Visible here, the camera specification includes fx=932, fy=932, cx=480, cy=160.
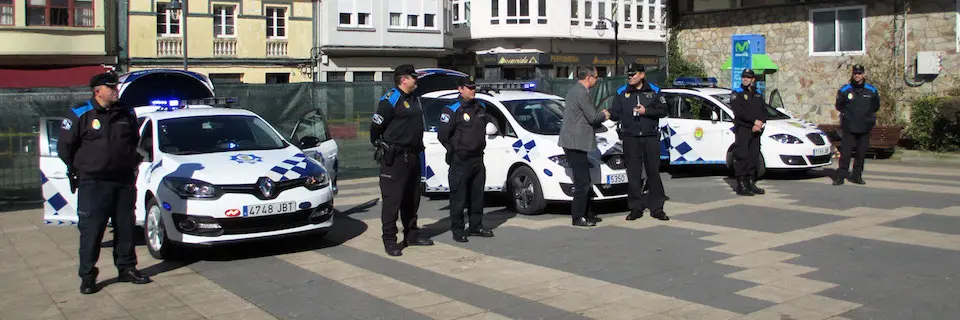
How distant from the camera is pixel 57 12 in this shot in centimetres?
3700

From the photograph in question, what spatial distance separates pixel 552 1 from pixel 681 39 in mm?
30192

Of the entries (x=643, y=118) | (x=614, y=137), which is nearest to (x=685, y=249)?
(x=643, y=118)

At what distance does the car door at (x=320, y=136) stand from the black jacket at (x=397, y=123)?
3.18 metres

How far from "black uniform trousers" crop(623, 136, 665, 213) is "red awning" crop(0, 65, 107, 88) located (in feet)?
99.8

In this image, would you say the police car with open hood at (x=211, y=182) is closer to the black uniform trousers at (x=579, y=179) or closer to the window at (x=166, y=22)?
the black uniform trousers at (x=579, y=179)

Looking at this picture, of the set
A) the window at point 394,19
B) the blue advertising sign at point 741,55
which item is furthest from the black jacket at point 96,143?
the window at point 394,19

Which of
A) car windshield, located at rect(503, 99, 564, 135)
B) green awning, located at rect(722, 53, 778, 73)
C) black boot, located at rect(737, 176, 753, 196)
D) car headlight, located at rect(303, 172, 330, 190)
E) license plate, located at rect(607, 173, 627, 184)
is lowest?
black boot, located at rect(737, 176, 753, 196)

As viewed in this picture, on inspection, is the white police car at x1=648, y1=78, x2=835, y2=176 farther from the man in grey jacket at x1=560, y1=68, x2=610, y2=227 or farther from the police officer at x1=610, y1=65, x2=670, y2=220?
the man in grey jacket at x1=560, y1=68, x2=610, y2=227

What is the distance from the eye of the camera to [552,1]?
174ft

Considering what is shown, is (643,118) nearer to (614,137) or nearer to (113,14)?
(614,137)

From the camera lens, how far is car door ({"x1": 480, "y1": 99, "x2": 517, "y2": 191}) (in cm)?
1154

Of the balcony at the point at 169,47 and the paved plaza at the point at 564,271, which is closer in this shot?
the paved plaza at the point at 564,271

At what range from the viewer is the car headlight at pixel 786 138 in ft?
47.5

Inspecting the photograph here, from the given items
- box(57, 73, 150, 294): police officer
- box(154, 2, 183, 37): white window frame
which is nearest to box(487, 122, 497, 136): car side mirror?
box(57, 73, 150, 294): police officer
